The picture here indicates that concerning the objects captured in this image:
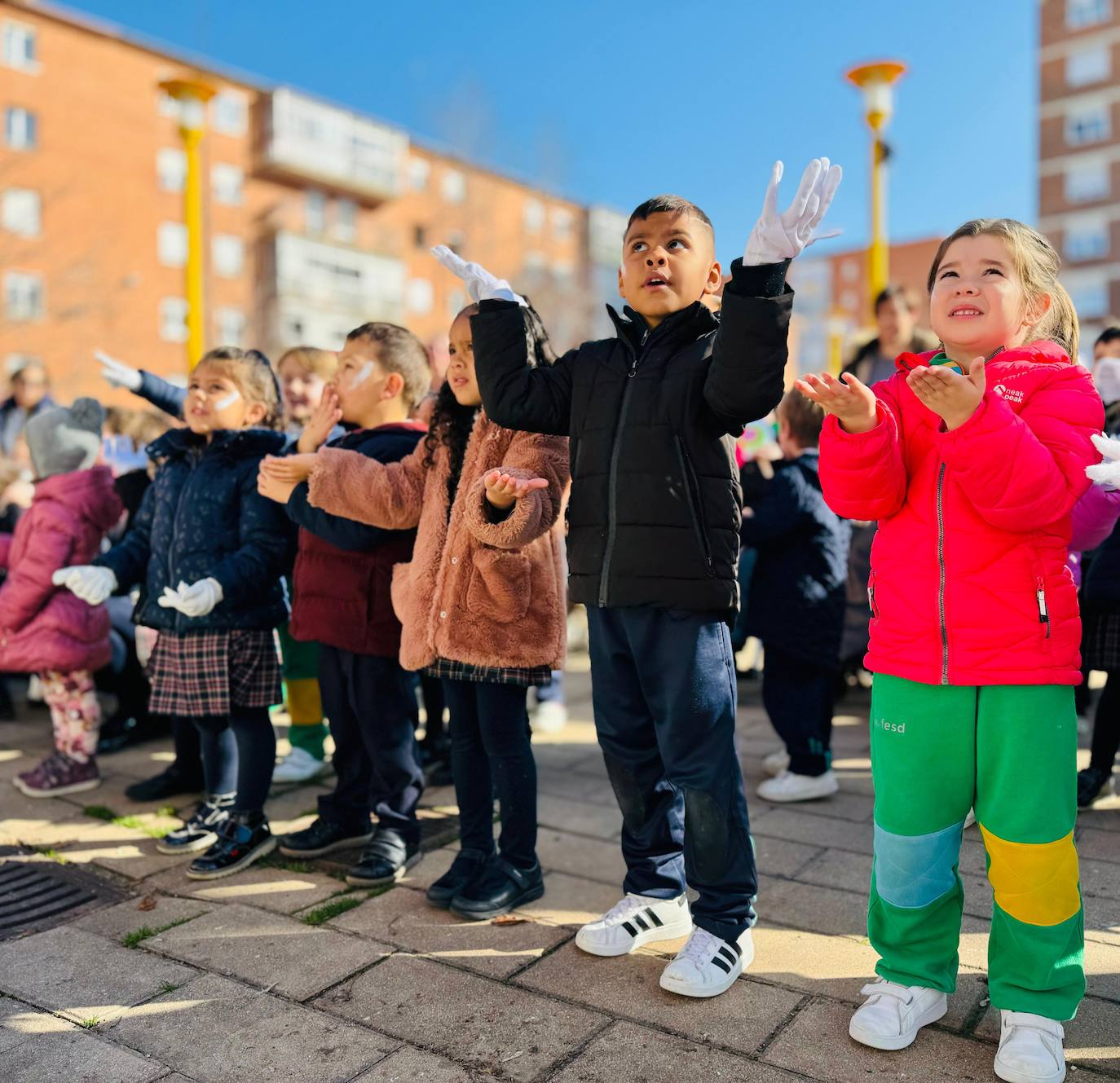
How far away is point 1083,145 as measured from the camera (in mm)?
42125

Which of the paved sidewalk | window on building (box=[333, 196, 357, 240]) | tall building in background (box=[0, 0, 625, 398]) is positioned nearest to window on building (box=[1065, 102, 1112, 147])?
tall building in background (box=[0, 0, 625, 398])

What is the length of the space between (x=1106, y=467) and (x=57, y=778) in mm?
4086

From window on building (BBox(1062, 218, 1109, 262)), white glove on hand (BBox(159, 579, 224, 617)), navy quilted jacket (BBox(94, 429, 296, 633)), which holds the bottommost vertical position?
white glove on hand (BBox(159, 579, 224, 617))

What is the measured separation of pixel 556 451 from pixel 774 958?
1494 millimetres

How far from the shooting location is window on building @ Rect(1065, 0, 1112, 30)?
41312mm

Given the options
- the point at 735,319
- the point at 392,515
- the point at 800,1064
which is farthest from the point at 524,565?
the point at 800,1064

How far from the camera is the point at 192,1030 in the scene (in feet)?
8.00

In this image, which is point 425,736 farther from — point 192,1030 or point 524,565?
point 192,1030

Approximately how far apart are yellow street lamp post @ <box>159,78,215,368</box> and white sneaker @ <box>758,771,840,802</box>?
689cm

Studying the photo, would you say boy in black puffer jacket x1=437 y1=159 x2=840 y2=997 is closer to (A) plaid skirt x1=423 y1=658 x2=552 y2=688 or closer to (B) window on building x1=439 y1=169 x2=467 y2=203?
(A) plaid skirt x1=423 y1=658 x2=552 y2=688

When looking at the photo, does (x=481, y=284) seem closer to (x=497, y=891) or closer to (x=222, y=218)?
(x=497, y=891)

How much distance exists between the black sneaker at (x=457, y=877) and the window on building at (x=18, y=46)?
3496 cm

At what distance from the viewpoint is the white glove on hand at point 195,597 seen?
11.3ft

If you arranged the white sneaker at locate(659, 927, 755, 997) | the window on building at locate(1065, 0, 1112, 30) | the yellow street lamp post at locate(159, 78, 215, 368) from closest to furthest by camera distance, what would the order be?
1. the white sneaker at locate(659, 927, 755, 997)
2. the yellow street lamp post at locate(159, 78, 215, 368)
3. the window on building at locate(1065, 0, 1112, 30)
